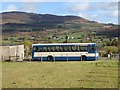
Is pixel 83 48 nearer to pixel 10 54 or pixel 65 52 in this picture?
pixel 65 52

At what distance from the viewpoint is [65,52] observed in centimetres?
4597

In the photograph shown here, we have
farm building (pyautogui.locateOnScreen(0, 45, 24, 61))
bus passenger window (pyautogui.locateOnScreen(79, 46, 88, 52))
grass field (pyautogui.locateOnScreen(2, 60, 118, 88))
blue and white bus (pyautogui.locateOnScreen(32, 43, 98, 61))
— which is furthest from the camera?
bus passenger window (pyautogui.locateOnScreen(79, 46, 88, 52))

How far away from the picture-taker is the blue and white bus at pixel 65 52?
4556 cm

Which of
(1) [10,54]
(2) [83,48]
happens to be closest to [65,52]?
(2) [83,48]

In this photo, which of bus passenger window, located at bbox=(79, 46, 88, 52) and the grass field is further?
bus passenger window, located at bbox=(79, 46, 88, 52)

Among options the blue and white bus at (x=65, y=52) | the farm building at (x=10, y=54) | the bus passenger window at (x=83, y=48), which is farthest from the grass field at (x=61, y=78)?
the bus passenger window at (x=83, y=48)

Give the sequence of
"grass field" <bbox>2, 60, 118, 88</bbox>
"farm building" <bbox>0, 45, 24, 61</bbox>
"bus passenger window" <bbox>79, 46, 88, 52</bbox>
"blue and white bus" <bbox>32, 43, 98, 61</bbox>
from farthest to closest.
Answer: "bus passenger window" <bbox>79, 46, 88, 52</bbox>, "blue and white bus" <bbox>32, 43, 98, 61</bbox>, "farm building" <bbox>0, 45, 24, 61</bbox>, "grass field" <bbox>2, 60, 118, 88</bbox>

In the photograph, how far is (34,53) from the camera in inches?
1828

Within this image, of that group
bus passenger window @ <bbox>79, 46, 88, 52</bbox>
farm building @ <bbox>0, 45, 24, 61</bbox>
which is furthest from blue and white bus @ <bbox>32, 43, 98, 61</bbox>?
farm building @ <bbox>0, 45, 24, 61</bbox>

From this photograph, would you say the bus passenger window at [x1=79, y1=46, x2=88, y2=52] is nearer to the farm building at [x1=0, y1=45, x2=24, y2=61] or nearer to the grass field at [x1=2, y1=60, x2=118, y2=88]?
the farm building at [x1=0, y1=45, x2=24, y2=61]

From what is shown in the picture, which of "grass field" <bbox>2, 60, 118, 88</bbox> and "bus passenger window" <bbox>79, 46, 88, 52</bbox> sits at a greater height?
"bus passenger window" <bbox>79, 46, 88, 52</bbox>

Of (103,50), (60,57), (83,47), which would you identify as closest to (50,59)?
(60,57)

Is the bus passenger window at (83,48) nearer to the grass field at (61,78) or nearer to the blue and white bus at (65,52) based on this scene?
the blue and white bus at (65,52)

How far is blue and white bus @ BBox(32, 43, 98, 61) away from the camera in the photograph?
45.6 metres
